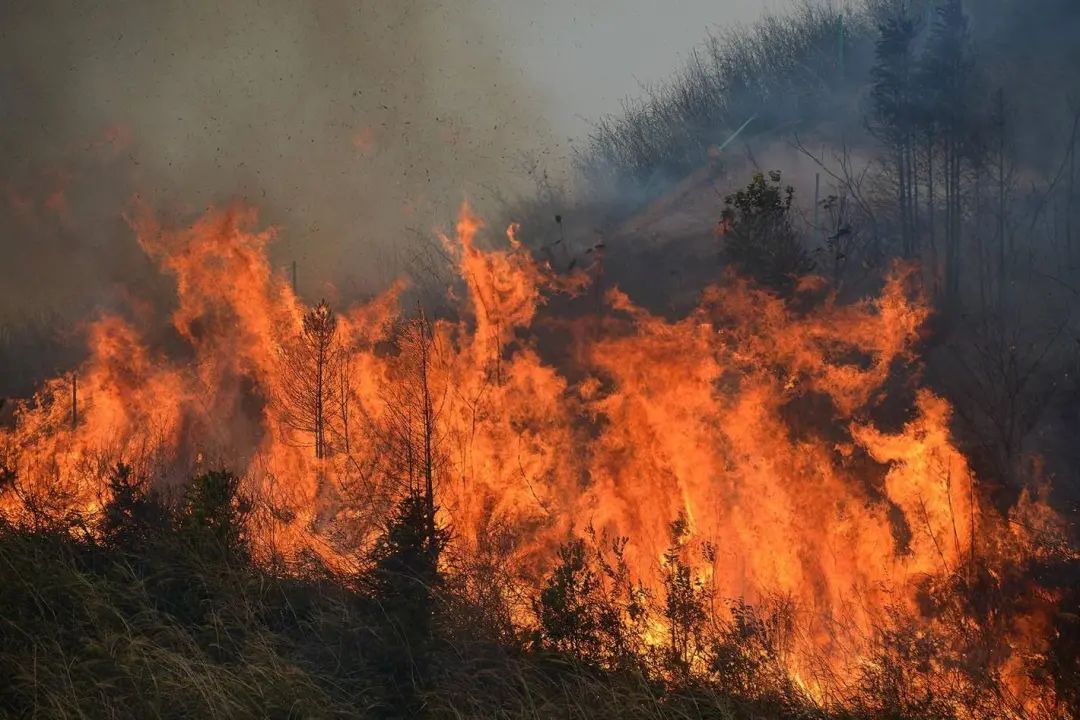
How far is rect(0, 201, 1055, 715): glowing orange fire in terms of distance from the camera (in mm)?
11523

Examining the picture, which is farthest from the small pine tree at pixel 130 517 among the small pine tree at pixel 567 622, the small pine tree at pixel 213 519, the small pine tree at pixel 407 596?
the small pine tree at pixel 567 622

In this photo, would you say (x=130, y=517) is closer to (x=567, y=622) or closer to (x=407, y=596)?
(x=407, y=596)

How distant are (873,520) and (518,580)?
19.4ft

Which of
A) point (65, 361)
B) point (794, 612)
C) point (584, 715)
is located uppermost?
point (65, 361)

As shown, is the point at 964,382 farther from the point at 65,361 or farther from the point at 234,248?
the point at 65,361

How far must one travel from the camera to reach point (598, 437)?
14.0m

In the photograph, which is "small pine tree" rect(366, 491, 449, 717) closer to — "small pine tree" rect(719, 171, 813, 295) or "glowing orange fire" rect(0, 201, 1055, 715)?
"glowing orange fire" rect(0, 201, 1055, 715)

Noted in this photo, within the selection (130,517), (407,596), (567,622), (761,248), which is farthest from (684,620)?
(761,248)

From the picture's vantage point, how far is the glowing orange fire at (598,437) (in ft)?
37.8

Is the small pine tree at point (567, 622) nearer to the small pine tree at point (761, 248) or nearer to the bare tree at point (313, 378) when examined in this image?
the bare tree at point (313, 378)

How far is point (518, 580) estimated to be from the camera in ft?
28.7

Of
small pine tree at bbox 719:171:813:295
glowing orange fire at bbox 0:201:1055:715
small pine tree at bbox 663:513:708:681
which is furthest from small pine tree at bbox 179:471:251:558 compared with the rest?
small pine tree at bbox 719:171:813:295

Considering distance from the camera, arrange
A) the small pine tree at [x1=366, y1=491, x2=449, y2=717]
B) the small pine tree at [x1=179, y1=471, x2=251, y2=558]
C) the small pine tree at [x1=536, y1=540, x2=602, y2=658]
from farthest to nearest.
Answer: the small pine tree at [x1=179, y1=471, x2=251, y2=558]
the small pine tree at [x1=536, y1=540, x2=602, y2=658]
the small pine tree at [x1=366, y1=491, x2=449, y2=717]

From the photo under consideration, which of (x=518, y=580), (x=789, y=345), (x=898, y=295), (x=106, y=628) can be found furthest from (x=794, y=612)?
(x=898, y=295)
